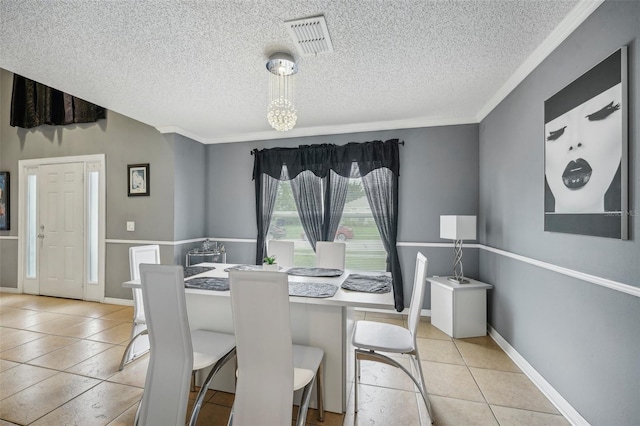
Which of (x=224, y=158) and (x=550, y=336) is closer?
(x=550, y=336)

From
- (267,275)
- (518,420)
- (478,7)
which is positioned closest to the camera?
(267,275)

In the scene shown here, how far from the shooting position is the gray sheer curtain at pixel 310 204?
13.4 feet

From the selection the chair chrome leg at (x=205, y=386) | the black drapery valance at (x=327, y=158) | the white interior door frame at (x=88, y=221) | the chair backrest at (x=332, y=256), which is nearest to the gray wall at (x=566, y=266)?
the black drapery valance at (x=327, y=158)

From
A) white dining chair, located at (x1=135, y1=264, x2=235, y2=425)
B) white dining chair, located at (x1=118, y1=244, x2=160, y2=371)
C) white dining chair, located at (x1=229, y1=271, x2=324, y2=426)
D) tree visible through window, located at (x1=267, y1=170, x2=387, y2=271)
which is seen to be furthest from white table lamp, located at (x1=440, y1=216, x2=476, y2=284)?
white dining chair, located at (x1=118, y1=244, x2=160, y2=371)

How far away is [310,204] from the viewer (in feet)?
13.5

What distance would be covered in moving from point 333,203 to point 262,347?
8.90ft

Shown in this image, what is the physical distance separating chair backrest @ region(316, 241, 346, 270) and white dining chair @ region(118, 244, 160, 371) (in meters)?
1.58

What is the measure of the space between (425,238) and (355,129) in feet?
5.75

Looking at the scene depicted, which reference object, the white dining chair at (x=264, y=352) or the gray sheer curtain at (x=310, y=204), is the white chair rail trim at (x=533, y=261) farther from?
the white dining chair at (x=264, y=352)

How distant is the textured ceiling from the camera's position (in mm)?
1734

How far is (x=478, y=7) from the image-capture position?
1710 millimetres

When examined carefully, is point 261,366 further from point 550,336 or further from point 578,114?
point 578,114

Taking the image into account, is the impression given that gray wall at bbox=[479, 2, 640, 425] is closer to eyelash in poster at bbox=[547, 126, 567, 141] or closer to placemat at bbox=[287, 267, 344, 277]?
eyelash in poster at bbox=[547, 126, 567, 141]

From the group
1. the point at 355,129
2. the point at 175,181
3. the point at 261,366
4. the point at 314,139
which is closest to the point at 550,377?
the point at 261,366
